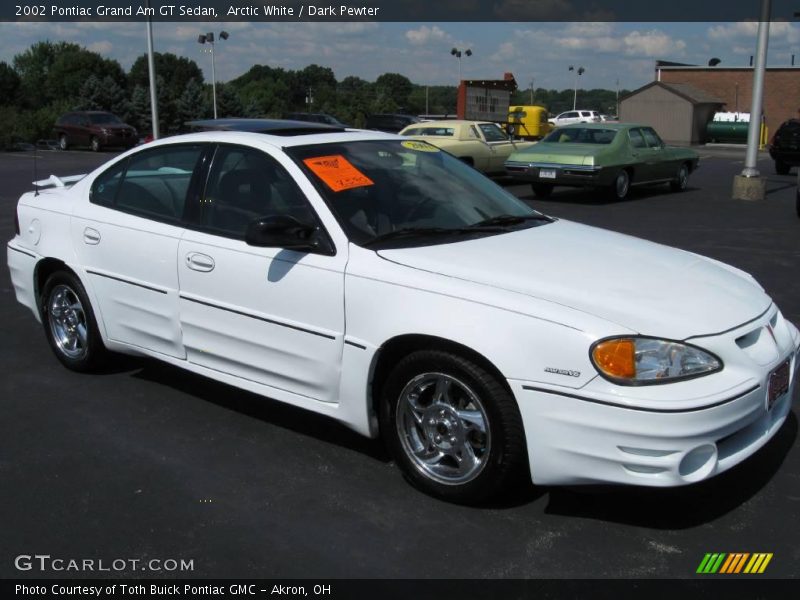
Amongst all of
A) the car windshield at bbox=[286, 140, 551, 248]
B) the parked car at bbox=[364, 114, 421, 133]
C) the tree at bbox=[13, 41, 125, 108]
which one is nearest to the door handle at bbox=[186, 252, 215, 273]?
the car windshield at bbox=[286, 140, 551, 248]

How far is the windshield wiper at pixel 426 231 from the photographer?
155 inches

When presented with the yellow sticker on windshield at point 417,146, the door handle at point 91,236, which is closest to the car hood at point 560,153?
the yellow sticker on windshield at point 417,146

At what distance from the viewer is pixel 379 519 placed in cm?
351

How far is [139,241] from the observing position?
4637mm

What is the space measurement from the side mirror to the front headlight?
1.36m

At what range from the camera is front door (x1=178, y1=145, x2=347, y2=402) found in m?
3.85

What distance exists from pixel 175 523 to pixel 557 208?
12.2 meters

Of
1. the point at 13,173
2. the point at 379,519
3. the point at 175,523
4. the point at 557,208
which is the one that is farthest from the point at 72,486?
the point at 13,173

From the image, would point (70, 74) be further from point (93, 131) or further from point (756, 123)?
point (756, 123)

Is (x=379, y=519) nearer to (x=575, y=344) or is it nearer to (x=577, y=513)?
(x=577, y=513)

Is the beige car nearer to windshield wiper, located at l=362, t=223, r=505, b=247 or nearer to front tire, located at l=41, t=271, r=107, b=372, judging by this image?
front tire, located at l=41, t=271, r=107, b=372

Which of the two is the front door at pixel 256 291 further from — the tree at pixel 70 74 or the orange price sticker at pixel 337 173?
the tree at pixel 70 74

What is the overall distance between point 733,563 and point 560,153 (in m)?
12.9
